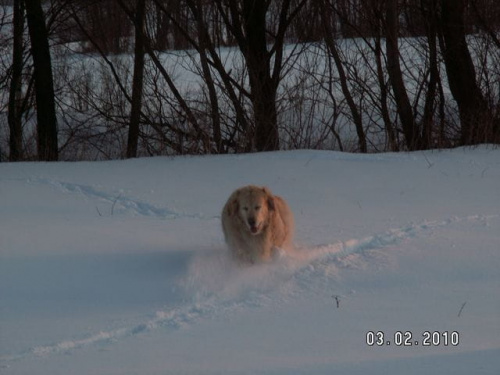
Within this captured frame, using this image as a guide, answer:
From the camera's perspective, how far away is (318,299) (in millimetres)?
5953

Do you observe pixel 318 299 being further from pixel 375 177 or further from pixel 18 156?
pixel 18 156

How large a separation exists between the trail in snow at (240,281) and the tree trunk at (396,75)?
7724 millimetres

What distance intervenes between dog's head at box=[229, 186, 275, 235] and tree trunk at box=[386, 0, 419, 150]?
8.13m

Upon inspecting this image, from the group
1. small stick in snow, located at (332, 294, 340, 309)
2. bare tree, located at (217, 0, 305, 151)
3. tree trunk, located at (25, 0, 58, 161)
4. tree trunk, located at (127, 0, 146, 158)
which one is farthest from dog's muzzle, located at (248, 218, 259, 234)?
tree trunk, located at (25, 0, 58, 161)

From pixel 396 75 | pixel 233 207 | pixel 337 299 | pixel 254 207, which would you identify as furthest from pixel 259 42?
pixel 337 299

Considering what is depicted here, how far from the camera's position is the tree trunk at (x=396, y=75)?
1513cm

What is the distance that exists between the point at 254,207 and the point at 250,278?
715 mm

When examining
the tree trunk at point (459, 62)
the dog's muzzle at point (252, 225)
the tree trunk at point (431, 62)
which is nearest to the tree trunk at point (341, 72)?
the tree trunk at point (431, 62)

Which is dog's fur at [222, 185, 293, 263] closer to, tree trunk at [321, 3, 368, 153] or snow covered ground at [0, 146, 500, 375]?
snow covered ground at [0, 146, 500, 375]

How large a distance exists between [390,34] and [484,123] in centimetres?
268

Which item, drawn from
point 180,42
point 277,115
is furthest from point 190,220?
point 180,42

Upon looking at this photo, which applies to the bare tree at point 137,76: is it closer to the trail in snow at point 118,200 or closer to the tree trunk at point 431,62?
the trail in snow at point 118,200

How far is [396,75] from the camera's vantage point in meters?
15.4

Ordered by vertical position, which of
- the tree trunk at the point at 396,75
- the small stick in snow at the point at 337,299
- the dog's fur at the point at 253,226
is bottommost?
the small stick in snow at the point at 337,299
